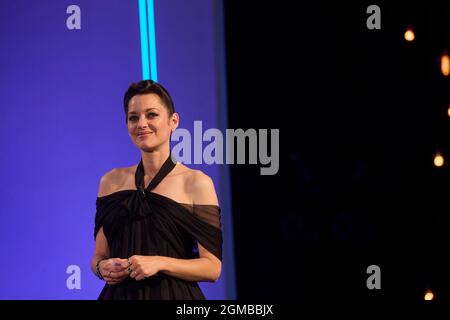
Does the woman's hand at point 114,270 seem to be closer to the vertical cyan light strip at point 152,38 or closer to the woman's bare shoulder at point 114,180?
the woman's bare shoulder at point 114,180

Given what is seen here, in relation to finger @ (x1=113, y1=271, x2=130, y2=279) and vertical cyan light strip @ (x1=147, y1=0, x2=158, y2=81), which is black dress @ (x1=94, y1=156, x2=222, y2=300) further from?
vertical cyan light strip @ (x1=147, y1=0, x2=158, y2=81)

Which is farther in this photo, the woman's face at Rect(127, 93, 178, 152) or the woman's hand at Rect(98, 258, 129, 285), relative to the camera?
the woman's face at Rect(127, 93, 178, 152)

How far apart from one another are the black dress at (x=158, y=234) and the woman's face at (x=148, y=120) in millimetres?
121

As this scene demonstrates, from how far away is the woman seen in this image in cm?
212

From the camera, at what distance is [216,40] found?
8.05 ft

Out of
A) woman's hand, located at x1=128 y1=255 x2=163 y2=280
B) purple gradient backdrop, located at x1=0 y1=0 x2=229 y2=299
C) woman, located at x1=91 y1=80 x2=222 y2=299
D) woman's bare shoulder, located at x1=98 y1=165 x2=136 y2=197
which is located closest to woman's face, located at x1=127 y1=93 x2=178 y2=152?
woman, located at x1=91 y1=80 x2=222 y2=299

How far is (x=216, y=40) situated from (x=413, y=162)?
84cm

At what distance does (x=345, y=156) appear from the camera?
2398 mm

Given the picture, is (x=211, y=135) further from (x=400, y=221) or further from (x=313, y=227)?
(x=400, y=221)

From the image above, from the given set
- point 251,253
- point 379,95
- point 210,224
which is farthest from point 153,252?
point 379,95

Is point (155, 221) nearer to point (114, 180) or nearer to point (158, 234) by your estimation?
point (158, 234)

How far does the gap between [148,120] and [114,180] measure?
0.79 feet

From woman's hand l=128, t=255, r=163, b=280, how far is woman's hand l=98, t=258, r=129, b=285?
0.02m

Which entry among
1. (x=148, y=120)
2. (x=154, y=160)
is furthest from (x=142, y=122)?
(x=154, y=160)
